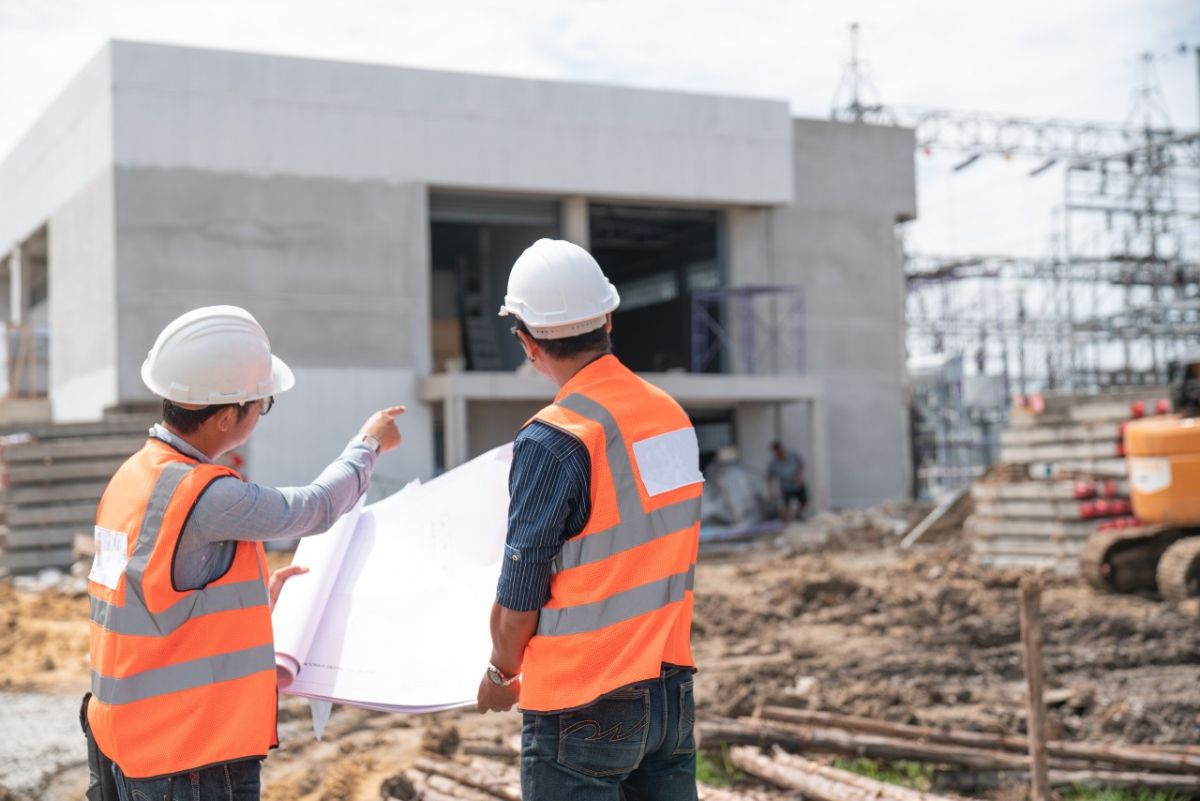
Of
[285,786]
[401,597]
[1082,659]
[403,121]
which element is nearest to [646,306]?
[403,121]

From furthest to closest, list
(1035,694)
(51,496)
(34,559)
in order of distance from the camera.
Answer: (51,496) → (34,559) → (1035,694)

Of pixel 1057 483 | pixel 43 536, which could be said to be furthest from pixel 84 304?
pixel 1057 483

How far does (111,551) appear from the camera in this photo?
2836 mm

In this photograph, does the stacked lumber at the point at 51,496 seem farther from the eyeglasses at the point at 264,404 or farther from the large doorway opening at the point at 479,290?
the eyeglasses at the point at 264,404

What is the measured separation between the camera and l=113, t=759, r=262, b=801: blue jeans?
274 centimetres

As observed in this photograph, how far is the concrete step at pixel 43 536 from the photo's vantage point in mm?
16328

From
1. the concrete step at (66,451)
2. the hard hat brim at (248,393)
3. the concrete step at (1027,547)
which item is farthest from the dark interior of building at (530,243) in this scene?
the hard hat brim at (248,393)

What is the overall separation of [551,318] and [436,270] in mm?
30084

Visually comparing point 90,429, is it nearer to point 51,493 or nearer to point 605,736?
point 51,493

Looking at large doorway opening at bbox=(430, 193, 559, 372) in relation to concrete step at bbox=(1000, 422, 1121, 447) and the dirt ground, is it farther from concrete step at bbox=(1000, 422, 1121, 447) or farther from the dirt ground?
the dirt ground

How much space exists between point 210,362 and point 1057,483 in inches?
522

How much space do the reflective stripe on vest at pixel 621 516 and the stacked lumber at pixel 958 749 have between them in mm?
3484

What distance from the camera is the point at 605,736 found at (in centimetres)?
273

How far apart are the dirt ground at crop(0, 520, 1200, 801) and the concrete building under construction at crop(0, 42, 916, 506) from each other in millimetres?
7836
